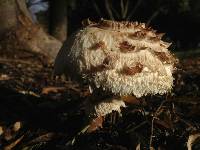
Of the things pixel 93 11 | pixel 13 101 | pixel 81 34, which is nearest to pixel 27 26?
pixel 13 101

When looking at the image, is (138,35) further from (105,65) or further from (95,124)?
(95,124)

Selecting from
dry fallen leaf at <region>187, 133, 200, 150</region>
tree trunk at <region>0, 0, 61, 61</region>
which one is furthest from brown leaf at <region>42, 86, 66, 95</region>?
dry fallen leaf at <region>187, 133, 200, 150</region>

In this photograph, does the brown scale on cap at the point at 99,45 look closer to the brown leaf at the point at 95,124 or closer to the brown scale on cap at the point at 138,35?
the brown scale on cap at the point at 138,35

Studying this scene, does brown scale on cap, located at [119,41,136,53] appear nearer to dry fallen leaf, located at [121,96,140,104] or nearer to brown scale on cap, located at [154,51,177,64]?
brown scale on cap, located at [154,51,177,64]

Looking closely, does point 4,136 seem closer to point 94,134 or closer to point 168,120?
point 94,134

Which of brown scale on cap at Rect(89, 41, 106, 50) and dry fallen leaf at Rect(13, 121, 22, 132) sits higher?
brown scale on cap at Rect(89, 41, 106, 50)
